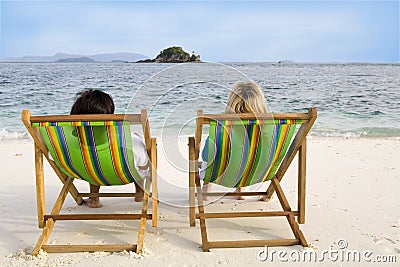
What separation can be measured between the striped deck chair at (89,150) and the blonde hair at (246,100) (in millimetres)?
551

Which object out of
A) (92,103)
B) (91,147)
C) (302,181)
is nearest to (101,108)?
(92,103)

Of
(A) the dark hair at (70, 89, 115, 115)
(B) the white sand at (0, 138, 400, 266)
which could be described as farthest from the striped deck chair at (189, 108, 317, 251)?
(A) the dark hair at (70, 89, 115, 115)

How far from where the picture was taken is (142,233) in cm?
302

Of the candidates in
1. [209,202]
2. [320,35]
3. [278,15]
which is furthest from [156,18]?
[209,202]

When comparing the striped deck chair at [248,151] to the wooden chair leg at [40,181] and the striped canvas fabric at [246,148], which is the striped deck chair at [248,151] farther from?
the wooden chair leg at [40,181]

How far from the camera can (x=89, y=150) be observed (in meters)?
2.94

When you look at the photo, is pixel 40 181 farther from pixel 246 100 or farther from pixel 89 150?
pixel 246 100

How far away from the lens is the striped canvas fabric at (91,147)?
284cm

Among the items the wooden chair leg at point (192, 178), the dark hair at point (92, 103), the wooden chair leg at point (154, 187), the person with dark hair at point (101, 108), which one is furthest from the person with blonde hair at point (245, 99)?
the dark hair at point (92, 103)

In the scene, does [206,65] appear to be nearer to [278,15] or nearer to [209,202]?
[209,202]

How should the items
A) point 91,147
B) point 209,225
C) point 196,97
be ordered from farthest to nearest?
point 209,225 → point 196,97 → point 91,147

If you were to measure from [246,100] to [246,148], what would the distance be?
0.95ft

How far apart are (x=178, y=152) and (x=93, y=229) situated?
30.3 inches

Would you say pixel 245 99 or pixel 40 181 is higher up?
pixel 245 99
